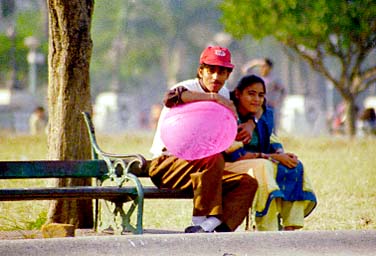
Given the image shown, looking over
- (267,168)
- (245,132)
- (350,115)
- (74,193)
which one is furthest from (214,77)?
Result: (350,115)

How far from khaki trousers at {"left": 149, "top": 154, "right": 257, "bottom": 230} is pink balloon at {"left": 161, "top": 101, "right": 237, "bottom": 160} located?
0.34 ft

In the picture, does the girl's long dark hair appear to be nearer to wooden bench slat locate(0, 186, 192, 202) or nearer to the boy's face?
the boy's face

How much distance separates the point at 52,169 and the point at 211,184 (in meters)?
1.23

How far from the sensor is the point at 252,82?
26.2 feet

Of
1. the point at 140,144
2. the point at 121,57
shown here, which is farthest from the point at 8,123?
the point at 121,57

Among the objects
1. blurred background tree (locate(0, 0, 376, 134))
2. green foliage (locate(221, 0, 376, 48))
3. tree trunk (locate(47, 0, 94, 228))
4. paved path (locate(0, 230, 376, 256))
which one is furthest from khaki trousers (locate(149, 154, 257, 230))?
blurred background tree (locate(0, 0, 376, 134))

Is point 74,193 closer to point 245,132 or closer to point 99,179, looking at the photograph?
point 99,179

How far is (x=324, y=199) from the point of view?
11539mm

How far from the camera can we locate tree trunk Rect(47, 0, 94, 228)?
880cm

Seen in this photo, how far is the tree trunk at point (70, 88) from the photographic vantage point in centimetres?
880

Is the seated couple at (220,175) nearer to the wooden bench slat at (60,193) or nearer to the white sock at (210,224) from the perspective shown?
the white sock at (210,224)

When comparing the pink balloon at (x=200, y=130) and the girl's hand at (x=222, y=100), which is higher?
the girl's hand at (x=222, y=100)

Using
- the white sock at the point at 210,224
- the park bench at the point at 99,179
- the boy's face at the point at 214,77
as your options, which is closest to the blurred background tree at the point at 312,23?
the boy's face at the point at 214,77

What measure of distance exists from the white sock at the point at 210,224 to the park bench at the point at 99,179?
0.32 m
